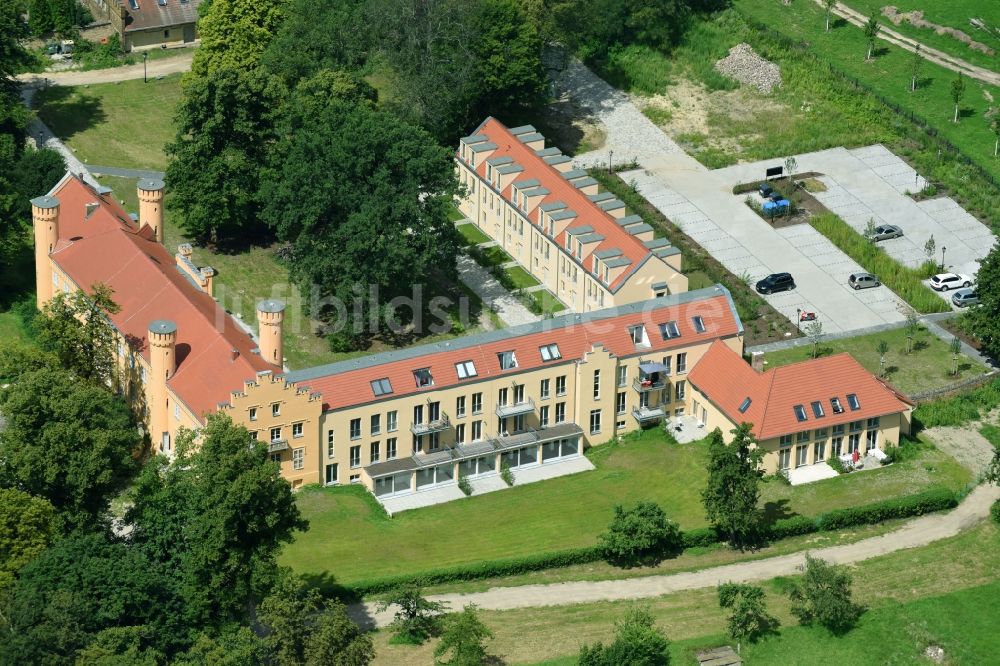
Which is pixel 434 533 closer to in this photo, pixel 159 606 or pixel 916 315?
pixel 159 606

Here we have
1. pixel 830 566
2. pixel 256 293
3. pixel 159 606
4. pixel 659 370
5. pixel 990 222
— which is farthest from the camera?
pixel 990 222

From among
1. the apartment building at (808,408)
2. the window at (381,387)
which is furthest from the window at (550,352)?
the window at (381,387)

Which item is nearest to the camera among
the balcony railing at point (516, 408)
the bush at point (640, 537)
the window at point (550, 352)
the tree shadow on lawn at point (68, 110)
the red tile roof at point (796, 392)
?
the bush at point (640, 537)

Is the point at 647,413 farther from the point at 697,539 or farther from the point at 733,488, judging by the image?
the point at 733,488

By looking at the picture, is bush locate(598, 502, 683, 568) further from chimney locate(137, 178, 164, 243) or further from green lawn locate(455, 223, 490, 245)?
chimney locate(137, 178, 164, 243)

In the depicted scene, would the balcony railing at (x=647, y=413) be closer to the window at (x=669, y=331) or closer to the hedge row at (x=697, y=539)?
the window at (x=669, y=331)

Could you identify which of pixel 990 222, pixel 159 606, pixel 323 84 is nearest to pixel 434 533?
pixel 159 606
